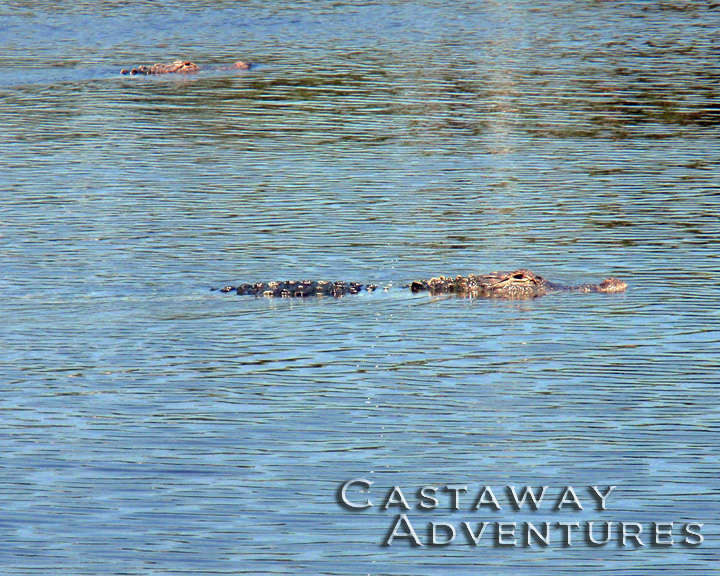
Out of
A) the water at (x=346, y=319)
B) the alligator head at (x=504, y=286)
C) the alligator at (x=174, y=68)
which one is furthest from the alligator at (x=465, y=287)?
the alligator at (x=174, y=68)

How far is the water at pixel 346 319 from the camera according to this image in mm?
11109

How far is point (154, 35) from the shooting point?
47719 mm

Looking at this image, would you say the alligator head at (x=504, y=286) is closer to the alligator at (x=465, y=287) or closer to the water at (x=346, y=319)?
the alligator at (x=465, y=287)

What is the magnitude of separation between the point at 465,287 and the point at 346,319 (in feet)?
6.07

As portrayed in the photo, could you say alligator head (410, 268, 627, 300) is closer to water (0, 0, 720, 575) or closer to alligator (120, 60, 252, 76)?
water (0, 0, 720, 575)

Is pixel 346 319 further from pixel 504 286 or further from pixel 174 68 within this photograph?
pixel 174 68

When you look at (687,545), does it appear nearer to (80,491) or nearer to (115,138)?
(80,491)

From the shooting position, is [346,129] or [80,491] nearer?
[80,491]

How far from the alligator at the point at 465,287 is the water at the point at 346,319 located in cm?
23

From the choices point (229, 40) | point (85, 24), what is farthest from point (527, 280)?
point (85, 24)

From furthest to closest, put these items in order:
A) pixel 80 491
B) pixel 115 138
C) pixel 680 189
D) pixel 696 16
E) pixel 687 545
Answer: pixel 696 16
pixel 115 138
pixel 680 189
pixel 80 491
pixel 687 545

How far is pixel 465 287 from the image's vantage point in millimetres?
17938

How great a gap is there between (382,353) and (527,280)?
305cm

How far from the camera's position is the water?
1111 centimetres
